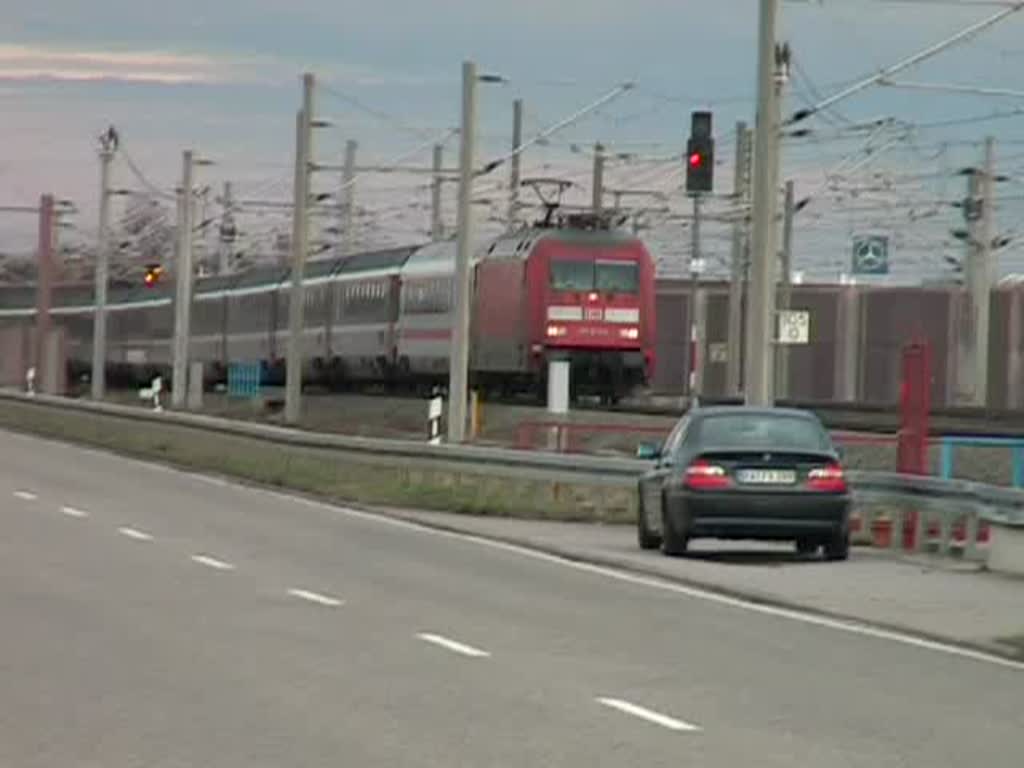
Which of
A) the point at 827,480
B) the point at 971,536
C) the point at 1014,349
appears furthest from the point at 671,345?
the point at 827,480

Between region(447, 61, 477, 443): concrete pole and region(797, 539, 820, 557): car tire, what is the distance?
16874mm

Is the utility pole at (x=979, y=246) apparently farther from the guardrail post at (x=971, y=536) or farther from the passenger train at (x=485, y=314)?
the guardrail post at (x=971, y=536)

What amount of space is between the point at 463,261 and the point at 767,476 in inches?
817

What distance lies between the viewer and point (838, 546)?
77.2ft

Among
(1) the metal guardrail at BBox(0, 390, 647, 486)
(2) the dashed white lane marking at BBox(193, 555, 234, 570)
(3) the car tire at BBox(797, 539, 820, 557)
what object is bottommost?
(2) the dashed white lane marking at BBox(193, 555, 234, 570)

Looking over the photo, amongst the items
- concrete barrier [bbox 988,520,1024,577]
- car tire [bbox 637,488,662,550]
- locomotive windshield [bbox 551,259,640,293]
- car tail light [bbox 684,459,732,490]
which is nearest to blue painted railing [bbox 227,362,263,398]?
locomotive windshield [bbox 551,259,640,293]

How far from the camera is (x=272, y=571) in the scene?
2086 centimetres

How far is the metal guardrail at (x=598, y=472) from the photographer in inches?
917

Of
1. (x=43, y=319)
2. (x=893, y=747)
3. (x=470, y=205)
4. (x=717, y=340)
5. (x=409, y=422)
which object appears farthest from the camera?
(x=717, y=340)

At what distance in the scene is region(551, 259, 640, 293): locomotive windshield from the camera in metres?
52.3

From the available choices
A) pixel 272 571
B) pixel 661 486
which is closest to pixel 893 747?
pixel 272 571

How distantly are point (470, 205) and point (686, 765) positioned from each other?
34.0m

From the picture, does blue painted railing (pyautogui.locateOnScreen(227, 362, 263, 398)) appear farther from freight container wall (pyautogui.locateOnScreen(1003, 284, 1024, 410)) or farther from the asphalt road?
the asphalt road

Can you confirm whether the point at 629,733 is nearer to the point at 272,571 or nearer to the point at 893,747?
the point at 893,747
